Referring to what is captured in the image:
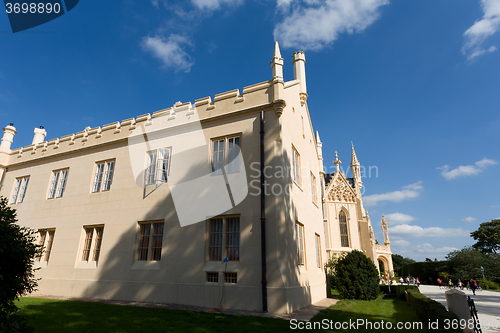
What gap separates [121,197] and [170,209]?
12.5ft

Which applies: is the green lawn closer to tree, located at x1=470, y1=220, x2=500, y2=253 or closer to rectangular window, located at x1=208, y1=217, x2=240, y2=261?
rectangular window, located at x1=208, y1=217, x2=240, y2=261

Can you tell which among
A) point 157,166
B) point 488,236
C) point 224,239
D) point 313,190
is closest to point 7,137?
point 157,166

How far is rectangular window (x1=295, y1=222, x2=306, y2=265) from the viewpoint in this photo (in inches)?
515

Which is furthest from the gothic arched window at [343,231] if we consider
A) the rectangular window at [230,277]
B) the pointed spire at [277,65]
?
the pointed spire at [277,65]

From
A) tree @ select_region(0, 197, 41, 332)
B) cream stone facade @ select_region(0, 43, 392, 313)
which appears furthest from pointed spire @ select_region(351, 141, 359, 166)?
tree @ select_region(0, 197, 41, 332)

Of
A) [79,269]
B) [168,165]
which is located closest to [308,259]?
[168,165]

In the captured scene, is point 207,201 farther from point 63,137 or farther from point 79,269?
point 63,137

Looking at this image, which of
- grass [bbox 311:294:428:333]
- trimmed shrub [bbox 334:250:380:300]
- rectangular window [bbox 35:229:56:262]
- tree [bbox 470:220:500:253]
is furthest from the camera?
tree [bbox 470:220:500:253]

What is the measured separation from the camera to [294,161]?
14.6 m

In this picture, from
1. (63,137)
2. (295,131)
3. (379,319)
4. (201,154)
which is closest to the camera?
(379,319)

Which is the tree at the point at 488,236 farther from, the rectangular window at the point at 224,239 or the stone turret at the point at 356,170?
the rectangular window at the point at 224,239

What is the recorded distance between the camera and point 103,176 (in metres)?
17.0

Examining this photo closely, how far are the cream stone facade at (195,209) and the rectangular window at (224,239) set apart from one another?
4 cm

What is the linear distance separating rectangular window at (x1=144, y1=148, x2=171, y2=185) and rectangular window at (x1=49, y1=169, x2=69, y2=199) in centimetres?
721
